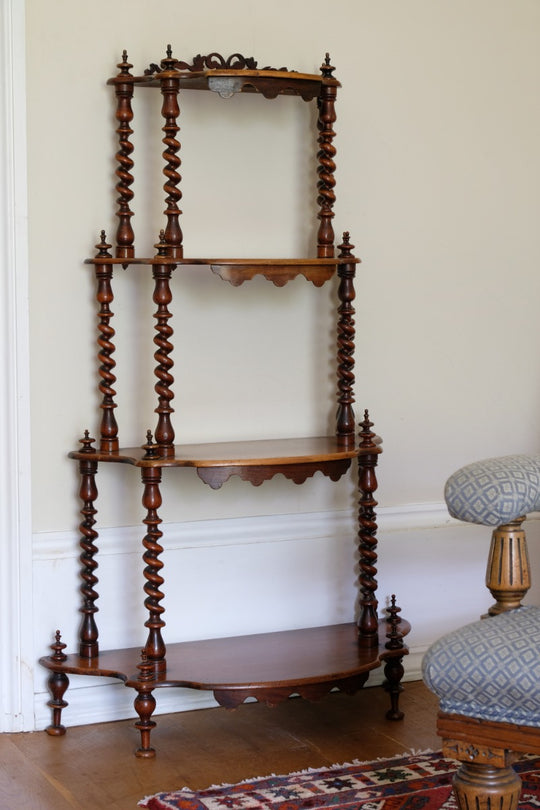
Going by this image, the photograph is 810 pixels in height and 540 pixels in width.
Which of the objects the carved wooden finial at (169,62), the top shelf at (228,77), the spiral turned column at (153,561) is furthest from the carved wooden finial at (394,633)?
the carved wooden finial at (169,62)

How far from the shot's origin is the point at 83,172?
2.96m

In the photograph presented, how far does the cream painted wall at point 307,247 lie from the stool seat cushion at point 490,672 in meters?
1.36

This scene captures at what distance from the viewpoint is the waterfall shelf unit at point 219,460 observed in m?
2.79

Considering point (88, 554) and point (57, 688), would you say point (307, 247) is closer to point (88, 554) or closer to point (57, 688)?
point (88, 554)

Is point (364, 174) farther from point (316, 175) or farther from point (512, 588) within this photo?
point (512, 588)

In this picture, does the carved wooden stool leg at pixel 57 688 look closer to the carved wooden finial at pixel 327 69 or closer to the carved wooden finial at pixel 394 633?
the carved wooden finial at pixel 394 633

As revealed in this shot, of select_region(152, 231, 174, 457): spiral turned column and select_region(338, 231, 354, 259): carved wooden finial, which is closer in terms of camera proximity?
select_region(152, 231, 174, 457): spiral turned column

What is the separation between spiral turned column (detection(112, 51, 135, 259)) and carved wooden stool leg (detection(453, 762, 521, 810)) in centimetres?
164

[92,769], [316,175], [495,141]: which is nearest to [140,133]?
[316,175]

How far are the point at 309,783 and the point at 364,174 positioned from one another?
5.63ft

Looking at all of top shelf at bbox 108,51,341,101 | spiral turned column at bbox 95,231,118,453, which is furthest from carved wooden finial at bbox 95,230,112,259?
top shelf at bbox 108,51,341,101

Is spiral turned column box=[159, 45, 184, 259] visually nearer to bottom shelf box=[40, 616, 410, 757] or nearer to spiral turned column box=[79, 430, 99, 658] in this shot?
spiral turned column box=[79, 430, 99, 658]

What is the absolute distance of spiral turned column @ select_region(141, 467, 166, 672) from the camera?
2.79 m

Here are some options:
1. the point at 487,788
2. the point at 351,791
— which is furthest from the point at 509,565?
the point at 351,791
